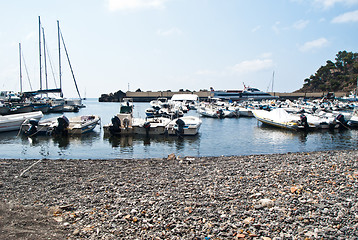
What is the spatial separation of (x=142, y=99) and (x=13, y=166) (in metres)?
121

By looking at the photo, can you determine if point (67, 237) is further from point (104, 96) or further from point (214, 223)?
point (104, 96)

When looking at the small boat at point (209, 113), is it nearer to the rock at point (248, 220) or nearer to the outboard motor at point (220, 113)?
the outboard motor at point (220, 113)

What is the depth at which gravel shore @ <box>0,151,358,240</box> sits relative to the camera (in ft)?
19.4

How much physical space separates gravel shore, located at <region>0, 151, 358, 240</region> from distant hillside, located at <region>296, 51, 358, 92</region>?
14335cm

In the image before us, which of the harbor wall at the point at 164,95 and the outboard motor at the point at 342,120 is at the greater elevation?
the harbor wall at the point at 164,95

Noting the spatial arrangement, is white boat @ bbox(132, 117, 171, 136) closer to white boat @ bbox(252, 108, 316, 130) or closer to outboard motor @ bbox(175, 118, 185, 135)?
outboard motor @ bbox(175, 118, 185, 135)

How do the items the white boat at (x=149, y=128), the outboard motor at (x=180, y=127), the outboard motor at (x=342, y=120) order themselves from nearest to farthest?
the outboard motor at (x=180, y=127)
the white boat at (x=149, y=128)
the outboard motor at (x=342, y=120)

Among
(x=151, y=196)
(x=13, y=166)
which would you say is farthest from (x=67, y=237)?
(x=13, y=166)

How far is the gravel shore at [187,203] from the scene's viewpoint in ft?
19.4

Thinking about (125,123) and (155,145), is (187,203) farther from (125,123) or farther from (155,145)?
(125,123)

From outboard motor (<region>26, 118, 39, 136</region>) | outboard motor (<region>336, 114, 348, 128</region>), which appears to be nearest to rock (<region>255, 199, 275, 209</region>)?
outboard motor (<region>26, 118, 39, 136</region>)

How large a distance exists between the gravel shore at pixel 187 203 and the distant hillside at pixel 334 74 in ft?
470

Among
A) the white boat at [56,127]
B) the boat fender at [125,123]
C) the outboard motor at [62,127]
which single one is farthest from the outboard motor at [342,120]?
the outboard motor at [62,127]

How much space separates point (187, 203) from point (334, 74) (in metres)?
165
